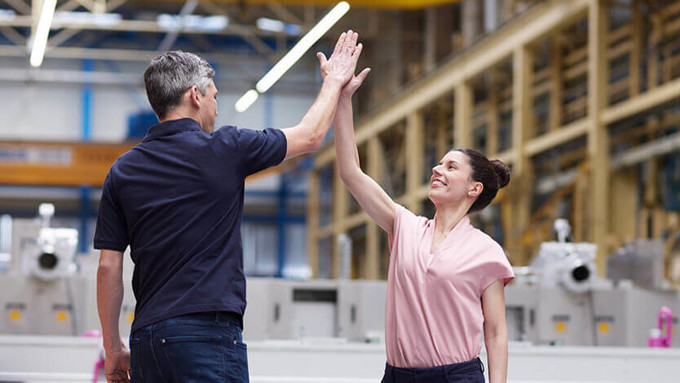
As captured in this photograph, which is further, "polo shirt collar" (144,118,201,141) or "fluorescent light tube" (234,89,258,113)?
"fluorescent light tube" (234,89,258,113)

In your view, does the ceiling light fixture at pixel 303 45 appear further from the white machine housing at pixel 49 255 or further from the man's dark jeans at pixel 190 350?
the man's dark jeans at pixel 190 350

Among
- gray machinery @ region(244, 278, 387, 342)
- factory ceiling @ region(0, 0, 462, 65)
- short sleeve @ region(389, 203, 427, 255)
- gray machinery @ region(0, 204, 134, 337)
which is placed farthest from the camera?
factory ceiling @ region(0, 0, 462, 65)

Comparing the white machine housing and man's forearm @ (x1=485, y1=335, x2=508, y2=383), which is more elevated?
the white machine housing

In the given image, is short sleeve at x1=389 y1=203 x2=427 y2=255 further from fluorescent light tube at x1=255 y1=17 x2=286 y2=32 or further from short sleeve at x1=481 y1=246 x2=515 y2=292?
fluorescent light tube at x1=255 y1=17 x2=286 y2=32

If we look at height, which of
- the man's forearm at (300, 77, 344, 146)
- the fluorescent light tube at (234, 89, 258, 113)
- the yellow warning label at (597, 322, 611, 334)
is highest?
the fluorescent light tube at (234, 89, 258, 113)

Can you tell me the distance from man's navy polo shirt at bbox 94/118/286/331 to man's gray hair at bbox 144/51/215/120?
0.06m

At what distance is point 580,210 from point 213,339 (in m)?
7.90

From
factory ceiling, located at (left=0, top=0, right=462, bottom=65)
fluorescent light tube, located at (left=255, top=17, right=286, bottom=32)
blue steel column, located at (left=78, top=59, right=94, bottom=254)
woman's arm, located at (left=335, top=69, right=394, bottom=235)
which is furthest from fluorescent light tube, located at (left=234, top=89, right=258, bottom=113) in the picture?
woman's arm, located at (left=335, top=69, right=394, bottom=235)

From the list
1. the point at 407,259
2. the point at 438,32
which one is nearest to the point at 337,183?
the point at 438,32

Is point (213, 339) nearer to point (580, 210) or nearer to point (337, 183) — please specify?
point (580, 210)

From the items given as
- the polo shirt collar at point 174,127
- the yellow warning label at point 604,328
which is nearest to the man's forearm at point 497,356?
the polo shirt collar at point 174,127

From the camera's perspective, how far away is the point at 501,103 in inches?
518

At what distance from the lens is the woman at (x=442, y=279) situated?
2215mm

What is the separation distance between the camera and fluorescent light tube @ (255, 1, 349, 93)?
283 inches
